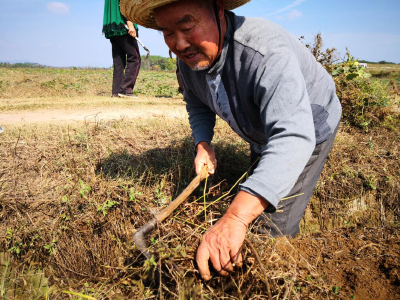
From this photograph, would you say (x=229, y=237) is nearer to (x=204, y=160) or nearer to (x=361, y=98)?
(x=204, y=160)

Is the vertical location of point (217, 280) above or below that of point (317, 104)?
below

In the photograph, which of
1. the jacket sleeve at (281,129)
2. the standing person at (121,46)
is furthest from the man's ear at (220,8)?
the standing person at (121,46)

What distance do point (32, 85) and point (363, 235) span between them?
944 cm

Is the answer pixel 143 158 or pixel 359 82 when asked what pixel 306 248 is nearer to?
pixel 143 158

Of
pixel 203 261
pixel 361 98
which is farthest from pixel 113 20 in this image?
pixel 203 261

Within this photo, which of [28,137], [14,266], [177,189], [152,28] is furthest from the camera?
[28,137]

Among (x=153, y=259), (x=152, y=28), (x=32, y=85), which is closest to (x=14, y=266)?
(x=153, y=259)

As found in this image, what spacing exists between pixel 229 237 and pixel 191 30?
118cm

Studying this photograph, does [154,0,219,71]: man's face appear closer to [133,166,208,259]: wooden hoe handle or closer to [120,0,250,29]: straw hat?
[120,0,250,29]: straw hat

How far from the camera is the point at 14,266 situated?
2336 millimetres

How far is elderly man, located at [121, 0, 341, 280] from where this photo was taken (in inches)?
49.3

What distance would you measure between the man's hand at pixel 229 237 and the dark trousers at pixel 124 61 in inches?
204

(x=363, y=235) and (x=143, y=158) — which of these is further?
(x=143, y=158)

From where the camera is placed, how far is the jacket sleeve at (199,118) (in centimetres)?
232
